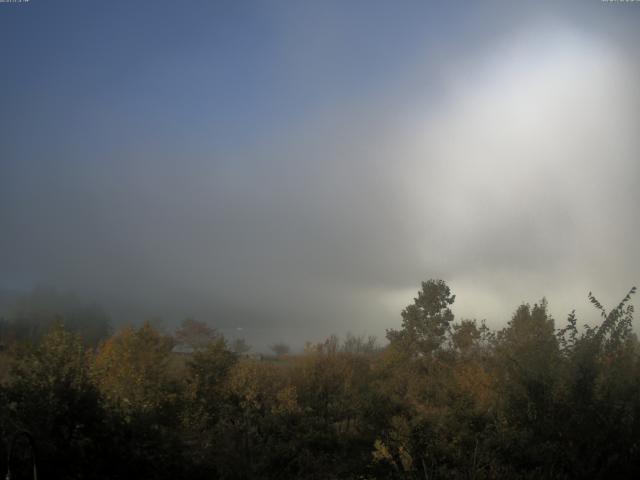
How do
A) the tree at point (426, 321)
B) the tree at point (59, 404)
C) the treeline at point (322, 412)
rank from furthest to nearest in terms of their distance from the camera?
1. the tree at point (426, 321)
2. the tree at point (59, 404)
3. the treeline at point (322, 412)

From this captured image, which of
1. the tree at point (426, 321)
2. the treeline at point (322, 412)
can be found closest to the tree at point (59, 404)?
the treeline at point (322, 412)

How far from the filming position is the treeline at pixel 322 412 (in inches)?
446

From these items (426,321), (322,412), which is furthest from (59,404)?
(426,321)

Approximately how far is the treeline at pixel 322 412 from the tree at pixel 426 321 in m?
10.5

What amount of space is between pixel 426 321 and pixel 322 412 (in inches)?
738

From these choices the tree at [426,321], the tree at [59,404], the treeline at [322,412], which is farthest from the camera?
the tree at [426,321]

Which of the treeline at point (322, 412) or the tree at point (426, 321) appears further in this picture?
the tree at point (426, 321)

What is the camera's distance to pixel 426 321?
3962 cm

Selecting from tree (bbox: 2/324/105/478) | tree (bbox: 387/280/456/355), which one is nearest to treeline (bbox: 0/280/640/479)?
tree (bbox: 2/324/105/478)

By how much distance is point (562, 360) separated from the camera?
1216 cm

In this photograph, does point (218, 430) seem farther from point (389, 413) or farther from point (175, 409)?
point (389, 413)

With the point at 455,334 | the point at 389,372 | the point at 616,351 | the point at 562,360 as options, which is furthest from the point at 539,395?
the point at 455,334

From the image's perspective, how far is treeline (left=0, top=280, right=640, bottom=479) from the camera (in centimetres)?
1134

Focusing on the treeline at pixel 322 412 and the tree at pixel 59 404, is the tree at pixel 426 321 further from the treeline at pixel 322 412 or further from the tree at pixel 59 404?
the tree at pixel 59 404
